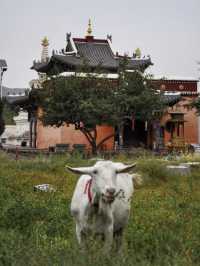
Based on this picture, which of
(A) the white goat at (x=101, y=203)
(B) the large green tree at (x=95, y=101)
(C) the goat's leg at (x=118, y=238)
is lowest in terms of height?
(C) the goat's leg at (x=118, y=238)

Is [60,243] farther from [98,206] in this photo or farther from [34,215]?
[34,215]

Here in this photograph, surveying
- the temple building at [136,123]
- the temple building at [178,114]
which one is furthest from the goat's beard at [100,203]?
the temple building at [178,114]

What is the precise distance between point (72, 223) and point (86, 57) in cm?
3229

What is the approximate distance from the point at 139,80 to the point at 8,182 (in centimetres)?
1679

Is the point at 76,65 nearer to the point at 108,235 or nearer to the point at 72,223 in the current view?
the point at 72,223

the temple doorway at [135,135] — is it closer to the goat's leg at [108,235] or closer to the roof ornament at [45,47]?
the roof ornament at [45,47]

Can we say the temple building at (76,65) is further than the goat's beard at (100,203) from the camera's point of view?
Yes

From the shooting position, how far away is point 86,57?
39500mm

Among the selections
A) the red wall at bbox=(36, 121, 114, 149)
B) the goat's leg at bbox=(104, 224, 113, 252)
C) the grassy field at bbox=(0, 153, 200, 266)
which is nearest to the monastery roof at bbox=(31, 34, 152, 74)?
the red wall at bbox=(36, 121, 114, 149)

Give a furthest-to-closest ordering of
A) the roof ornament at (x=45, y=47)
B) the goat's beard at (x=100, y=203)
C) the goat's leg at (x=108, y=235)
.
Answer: the roof ornament at (x=45, y=47)
the goat's leg at (x=108, y=235)
the goat's beard at (x=100, y=203)

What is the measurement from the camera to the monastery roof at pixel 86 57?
3794cm

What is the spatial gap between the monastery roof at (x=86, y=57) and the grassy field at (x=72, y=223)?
23.0 meters

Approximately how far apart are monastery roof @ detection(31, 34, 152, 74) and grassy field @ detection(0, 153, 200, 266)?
75.5 ft

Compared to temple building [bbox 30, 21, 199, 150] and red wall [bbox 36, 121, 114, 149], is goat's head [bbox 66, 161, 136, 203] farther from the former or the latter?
red wall [bbox 36, 121, 114, 149]
